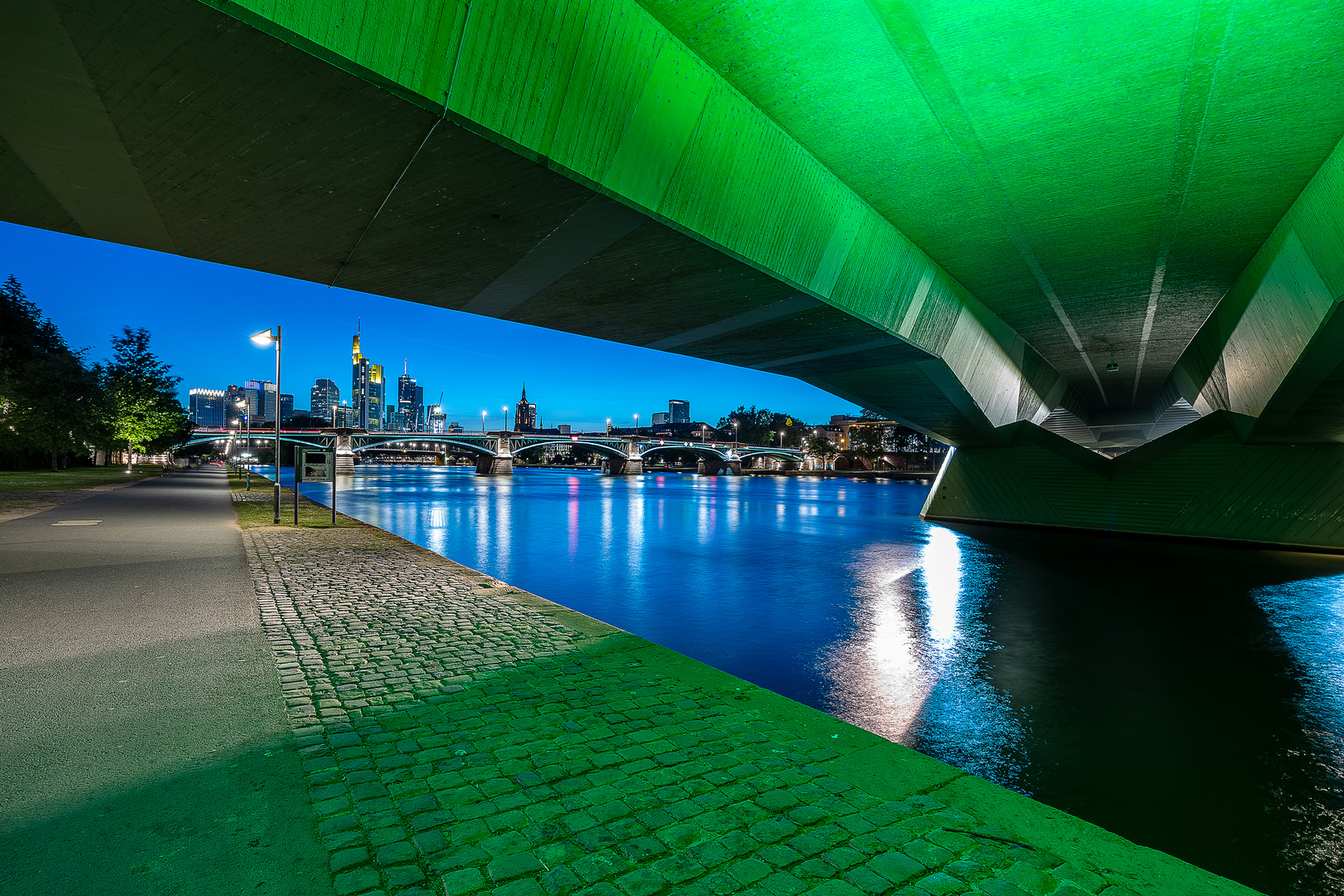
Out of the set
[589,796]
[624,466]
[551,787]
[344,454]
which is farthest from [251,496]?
[624,466]

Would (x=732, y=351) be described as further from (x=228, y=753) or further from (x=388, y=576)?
(x=228, y=753)

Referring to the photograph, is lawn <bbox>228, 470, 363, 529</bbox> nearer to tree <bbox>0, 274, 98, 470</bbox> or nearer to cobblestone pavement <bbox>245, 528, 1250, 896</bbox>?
cobblestone pavement <bbox>245, 528, 1250, 896</bbox>

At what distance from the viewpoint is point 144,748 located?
413 cm

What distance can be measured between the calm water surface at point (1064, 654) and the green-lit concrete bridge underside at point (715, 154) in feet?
18.3

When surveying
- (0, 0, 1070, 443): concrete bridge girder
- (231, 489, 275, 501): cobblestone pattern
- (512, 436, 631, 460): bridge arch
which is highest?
(0, 0, 1070, 443): concrete bridge girder

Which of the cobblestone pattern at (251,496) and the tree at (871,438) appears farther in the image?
the tree at (871,438)

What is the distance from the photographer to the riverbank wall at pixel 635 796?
298 cm

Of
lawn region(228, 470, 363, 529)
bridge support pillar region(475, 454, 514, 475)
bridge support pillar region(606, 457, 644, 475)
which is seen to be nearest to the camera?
lawn region(228, 470, 363, 529)

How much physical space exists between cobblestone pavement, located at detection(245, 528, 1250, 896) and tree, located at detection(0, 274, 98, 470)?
4369 centimetres

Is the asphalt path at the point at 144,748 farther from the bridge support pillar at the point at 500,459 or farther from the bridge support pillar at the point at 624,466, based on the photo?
the bridge support pillar at the point at 624,466

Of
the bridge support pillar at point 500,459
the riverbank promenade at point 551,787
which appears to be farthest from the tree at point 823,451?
the riverbank promenade at point 551,787

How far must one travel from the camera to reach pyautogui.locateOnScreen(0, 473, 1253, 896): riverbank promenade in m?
2.98

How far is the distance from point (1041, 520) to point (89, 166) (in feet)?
97.4

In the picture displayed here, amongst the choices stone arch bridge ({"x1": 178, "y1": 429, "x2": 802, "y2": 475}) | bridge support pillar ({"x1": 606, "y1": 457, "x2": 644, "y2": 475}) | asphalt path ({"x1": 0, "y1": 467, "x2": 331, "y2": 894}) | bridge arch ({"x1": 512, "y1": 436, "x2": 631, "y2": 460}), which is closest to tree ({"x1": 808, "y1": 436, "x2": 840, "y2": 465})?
stone arch bridge ({"x1": 178, "y1": 429, "x2": 802, "y2": 475})
